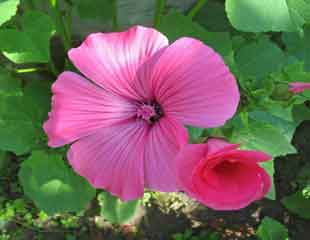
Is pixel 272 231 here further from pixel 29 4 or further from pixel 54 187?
pixel 29 4

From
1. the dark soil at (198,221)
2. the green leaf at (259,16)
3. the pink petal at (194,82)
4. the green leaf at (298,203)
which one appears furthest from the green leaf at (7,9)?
the green leaf at (298,203)

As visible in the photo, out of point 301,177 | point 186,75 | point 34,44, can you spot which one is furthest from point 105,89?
point 301,177

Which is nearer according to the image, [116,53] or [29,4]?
[116,53]

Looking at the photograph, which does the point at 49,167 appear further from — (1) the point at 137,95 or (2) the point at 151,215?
(2) the point at 151,215

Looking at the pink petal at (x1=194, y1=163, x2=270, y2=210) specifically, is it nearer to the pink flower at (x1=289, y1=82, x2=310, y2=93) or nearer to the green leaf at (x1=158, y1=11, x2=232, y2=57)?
the pink flower at (x1=289, y1=82, x2=310, y2=93)

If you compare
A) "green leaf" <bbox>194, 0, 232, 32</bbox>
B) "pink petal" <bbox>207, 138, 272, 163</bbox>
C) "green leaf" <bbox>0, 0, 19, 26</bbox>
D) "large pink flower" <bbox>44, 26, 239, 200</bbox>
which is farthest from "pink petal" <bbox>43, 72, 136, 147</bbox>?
"green leaf" <bbox>194, 0, 232, 32</bbox>

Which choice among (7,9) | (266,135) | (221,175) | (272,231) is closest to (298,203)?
(272,231)

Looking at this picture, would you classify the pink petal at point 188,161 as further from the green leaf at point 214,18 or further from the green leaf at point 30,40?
the green leaf at point 214,18
